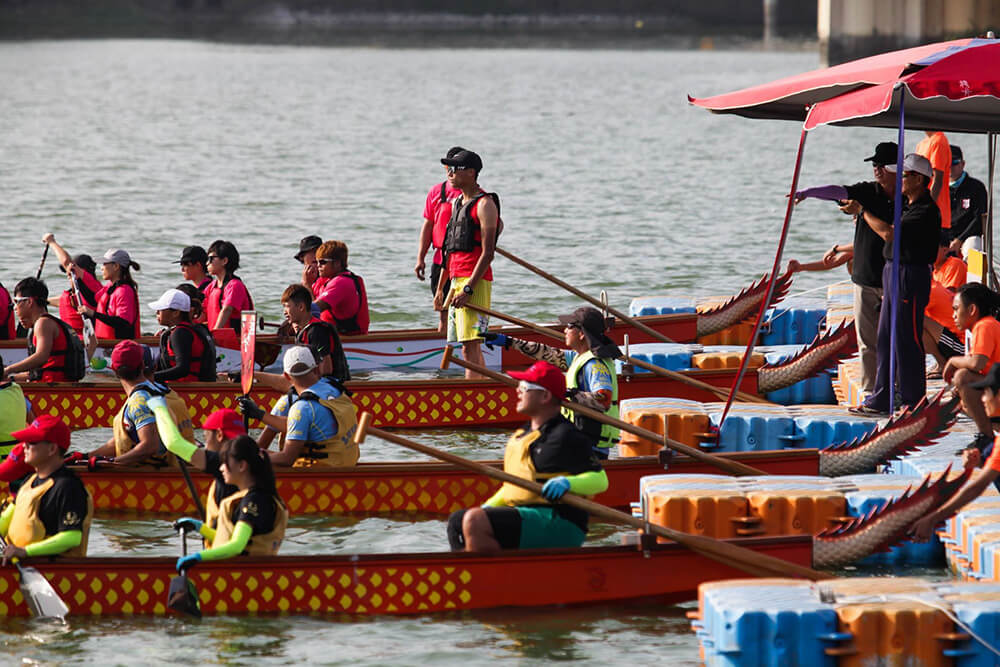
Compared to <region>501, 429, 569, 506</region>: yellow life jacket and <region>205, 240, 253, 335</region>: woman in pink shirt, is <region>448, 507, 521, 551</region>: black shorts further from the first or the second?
<region>205, 240, 253, 335</region>: woman in pink shirt

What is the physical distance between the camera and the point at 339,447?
1258cm

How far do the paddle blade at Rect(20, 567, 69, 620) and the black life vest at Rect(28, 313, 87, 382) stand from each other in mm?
5145

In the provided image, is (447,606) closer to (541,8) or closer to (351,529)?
(351,529)

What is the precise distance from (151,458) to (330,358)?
1.69 meters

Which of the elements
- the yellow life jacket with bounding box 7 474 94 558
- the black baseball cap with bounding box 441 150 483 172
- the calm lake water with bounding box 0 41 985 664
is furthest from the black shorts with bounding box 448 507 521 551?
the black baseball cap with bounding box 441 150 483 172

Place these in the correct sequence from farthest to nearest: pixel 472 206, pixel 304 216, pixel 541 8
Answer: pixel 541 8 < pixel 304 216 < pixel 472 206

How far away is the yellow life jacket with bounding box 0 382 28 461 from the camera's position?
11.8 metres

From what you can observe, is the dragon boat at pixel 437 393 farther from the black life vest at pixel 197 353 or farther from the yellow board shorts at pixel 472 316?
the yellow board shorts at pixel 472 316

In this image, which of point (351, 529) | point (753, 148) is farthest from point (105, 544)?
point (753, 148)

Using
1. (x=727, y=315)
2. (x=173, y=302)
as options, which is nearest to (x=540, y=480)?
(x=173, y=302)

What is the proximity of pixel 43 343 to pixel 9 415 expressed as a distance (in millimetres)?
3315

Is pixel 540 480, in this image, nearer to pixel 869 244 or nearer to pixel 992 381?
pixel 992 381

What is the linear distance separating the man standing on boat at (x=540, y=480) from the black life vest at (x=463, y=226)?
5.42 m

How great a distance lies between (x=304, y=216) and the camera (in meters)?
38.3
